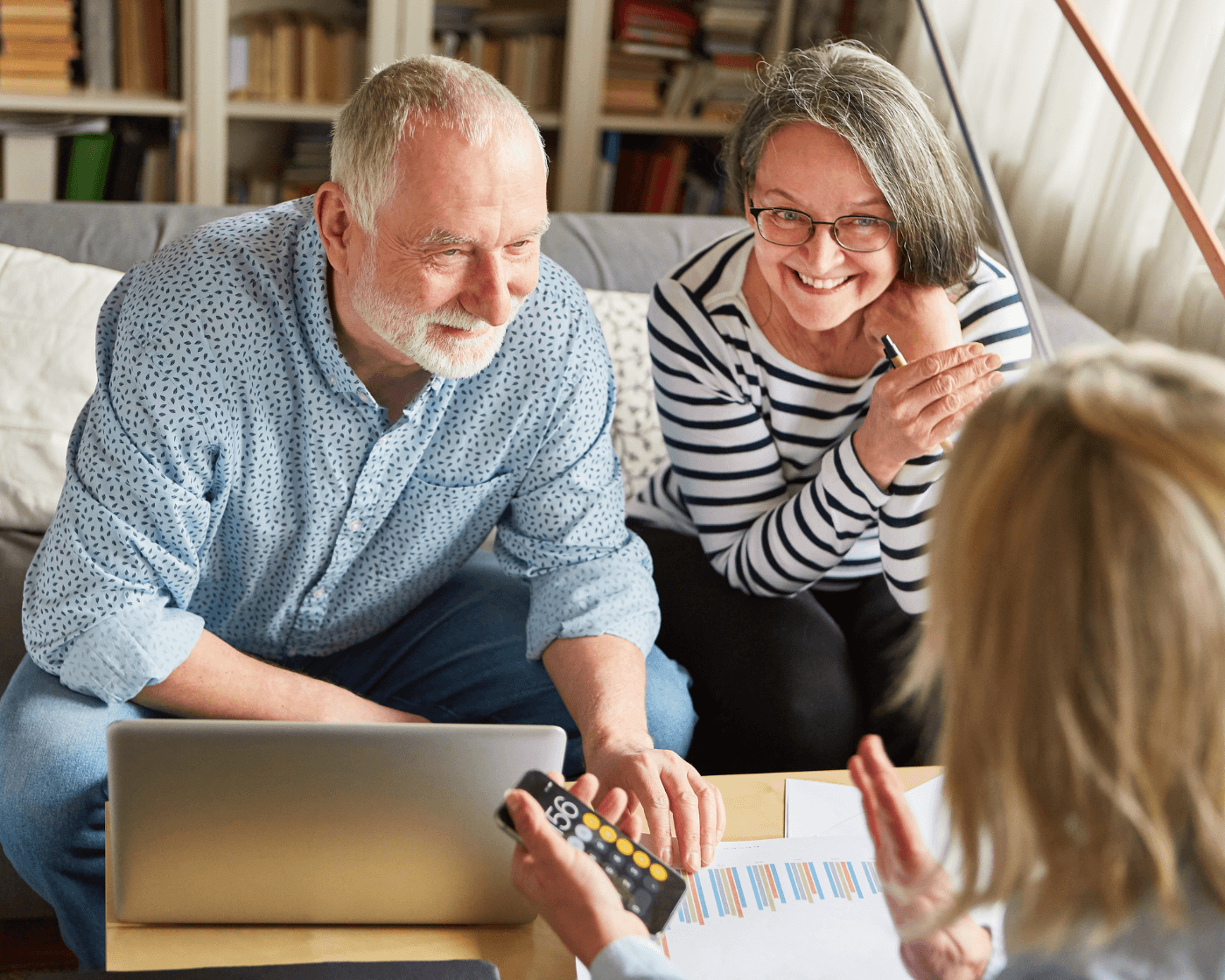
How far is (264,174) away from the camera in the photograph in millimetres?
3102

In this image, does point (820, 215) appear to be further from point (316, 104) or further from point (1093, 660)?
point (316, 104)

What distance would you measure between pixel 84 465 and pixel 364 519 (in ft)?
0.91

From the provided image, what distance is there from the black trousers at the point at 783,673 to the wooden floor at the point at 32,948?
796 millimetres

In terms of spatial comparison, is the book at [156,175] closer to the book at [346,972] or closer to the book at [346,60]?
the book at [346,60]

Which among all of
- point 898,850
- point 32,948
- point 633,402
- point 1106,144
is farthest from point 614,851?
point 1106,144

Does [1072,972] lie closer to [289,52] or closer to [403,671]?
[403,671]

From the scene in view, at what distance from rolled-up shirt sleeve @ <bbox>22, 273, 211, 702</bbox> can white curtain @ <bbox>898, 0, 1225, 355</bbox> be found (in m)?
1.44

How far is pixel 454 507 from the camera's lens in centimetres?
131

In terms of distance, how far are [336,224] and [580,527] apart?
41 cm

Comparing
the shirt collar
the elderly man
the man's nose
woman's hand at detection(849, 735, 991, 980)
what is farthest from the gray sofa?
woman's hand at detection(849, 735, 991, 980)

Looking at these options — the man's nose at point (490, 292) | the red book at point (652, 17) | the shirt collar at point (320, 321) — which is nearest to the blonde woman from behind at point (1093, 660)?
the man's nose at point (490, 292)

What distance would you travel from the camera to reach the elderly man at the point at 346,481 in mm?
1085

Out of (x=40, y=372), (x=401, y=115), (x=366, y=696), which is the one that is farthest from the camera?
(x=40, y=372)

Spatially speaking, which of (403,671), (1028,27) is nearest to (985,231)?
(1028,27)
